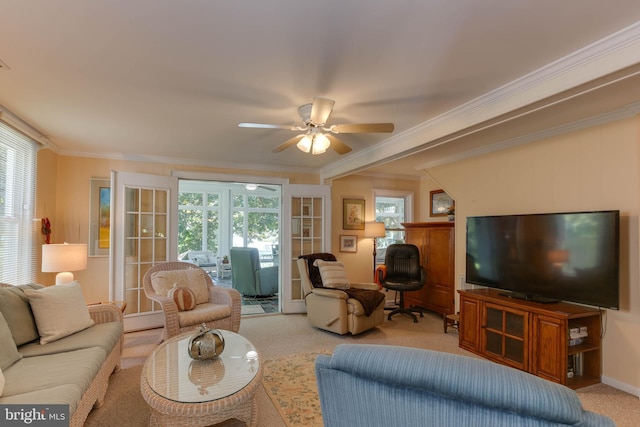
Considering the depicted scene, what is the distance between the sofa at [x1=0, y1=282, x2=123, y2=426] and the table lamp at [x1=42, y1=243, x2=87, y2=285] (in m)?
0.59

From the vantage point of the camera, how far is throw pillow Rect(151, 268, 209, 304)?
3.75 metres

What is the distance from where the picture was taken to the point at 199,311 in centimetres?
A: 347

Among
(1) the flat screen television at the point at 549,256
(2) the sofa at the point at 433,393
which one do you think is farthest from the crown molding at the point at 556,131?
(2) the sofa at the point at 433,393

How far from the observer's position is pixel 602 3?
146cm

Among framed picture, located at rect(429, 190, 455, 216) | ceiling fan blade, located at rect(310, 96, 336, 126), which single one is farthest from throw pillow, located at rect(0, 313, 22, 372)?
framed picture, located at rect(429, 190, 455, 216)

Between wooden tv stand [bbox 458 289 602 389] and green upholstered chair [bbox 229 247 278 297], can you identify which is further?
green upholstered chair [bbox 229 247 278 297]

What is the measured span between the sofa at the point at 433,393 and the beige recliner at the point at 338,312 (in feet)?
9.70

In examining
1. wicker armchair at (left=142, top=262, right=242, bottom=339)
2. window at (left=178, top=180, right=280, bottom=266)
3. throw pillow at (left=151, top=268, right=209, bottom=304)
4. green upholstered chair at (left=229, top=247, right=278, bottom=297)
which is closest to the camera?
wicker armchair at (left=142, top=262, right=242, bottom=339)

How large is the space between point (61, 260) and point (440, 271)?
4625mm

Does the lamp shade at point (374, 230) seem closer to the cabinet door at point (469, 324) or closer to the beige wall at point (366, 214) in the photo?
the beige wall at point (366, 214)

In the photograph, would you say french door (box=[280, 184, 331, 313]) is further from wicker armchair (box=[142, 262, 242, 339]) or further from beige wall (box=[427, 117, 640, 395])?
beige wall (box=[427, 117, 640, 395])

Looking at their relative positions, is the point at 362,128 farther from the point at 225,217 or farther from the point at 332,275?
the point at 225,217

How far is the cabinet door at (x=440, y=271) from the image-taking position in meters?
4.71

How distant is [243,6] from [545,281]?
322cm
